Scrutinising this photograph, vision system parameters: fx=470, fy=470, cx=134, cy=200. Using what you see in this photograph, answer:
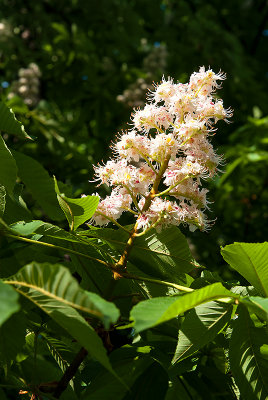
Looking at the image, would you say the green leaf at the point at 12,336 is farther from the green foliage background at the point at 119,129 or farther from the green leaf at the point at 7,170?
the green leaf at the point at 7,170

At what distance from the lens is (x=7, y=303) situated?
2.02ft

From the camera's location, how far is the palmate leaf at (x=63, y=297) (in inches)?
26.5

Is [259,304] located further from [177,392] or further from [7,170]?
[7,170]

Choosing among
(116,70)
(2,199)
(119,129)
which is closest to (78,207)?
(2,199)

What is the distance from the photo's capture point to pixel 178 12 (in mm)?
5238

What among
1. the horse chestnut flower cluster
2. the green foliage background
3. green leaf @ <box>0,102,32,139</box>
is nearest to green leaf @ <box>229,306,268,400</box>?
the green foliage background

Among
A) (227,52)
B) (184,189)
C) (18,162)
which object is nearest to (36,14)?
(227,52)

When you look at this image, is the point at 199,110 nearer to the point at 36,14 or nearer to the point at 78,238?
the point at 78,238

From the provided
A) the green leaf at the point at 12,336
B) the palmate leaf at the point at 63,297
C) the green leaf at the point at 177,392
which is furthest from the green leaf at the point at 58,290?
the green leaf at the point at 177,392

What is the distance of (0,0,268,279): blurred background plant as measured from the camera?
3.35 m

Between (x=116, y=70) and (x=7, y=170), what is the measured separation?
370 cm

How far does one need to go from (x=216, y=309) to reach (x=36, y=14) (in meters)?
4.30

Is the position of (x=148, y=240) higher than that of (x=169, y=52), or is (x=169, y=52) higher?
(x=169, y=52)

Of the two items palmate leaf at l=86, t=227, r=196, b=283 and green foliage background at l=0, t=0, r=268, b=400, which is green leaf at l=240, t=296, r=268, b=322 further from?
palmate leaf at l=86, t=227, r=196, b=283
